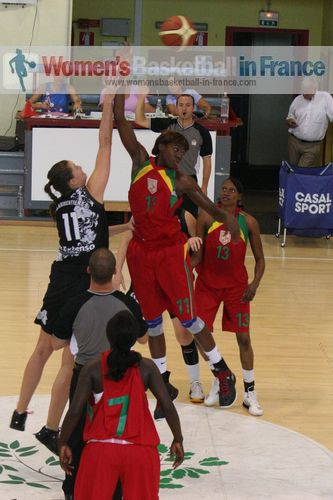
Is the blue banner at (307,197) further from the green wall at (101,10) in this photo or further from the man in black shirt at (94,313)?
the man in black shirt at (94,313)

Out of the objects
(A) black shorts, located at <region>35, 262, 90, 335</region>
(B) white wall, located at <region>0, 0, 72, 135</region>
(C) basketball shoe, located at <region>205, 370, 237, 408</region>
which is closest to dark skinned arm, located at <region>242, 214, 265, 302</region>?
(C) basketball shoe, located at <region>205, 370, 237, 408</region>

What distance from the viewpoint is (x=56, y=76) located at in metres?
15.2

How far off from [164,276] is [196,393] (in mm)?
1026

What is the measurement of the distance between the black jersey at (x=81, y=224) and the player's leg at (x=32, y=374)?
49 centimetres

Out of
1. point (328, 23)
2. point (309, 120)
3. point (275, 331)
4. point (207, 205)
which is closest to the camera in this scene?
point (207, 205)

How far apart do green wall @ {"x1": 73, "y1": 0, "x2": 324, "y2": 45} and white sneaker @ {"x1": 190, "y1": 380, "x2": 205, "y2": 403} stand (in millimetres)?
13060

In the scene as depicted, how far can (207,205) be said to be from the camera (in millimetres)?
6363

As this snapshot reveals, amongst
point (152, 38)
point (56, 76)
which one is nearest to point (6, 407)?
point (56, 76)

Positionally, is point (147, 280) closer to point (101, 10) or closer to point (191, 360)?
point (191, 360)

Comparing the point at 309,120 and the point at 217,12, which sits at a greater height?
the point at 217,12

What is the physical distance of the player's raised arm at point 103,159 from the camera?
19.5 ft

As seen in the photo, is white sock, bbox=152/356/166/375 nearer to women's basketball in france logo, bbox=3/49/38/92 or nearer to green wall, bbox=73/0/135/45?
women's basketball in france logo, bbox=3/49/38/92

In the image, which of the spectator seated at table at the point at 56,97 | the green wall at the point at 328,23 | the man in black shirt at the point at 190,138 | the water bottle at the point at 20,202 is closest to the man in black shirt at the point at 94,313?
the man in black shirt at the point at 190,138

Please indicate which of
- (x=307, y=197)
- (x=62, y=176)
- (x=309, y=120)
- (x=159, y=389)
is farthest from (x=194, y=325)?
(x=309, y=120)
